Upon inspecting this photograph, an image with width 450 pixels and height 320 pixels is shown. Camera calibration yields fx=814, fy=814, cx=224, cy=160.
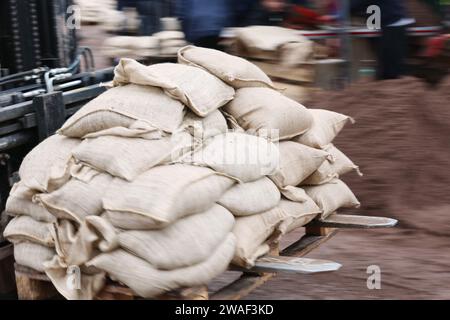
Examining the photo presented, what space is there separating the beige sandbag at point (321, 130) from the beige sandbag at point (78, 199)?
1337 millimetres

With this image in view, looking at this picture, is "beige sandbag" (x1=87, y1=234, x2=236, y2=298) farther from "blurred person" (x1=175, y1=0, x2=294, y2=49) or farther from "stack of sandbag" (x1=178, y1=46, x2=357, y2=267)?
"blurred person" (x1=175, y1=0, x2=294, y2=49)

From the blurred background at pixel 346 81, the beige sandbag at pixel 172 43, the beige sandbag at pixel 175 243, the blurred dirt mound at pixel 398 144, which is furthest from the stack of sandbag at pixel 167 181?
the beige sandbag at pixel 172 43

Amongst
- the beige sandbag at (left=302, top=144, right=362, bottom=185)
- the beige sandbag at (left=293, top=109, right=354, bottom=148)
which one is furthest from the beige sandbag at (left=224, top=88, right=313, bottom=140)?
the beige sandbag at (left=302, top=144, right=362, bottom=185)

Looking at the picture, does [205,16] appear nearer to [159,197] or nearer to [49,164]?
[49,164]

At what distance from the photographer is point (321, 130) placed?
4.55 metres

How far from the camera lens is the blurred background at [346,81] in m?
4.55

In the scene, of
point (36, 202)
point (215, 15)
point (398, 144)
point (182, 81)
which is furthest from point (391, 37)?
point (36, 202)

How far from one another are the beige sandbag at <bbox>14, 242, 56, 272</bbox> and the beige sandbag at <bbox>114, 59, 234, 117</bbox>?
86 centimetres

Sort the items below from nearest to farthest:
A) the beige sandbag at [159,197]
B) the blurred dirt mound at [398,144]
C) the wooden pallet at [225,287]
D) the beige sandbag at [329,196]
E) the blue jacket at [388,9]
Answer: the beige sandbag at [159,197] < the wooden pallet at [225,287] < the beige sandbag at [329,196] < the blurred dirt mound at [398,144] < the blue jacket at [388,9]

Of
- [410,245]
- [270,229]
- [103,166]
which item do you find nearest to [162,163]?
[103,166]

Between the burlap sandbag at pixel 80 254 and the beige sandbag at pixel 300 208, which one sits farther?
the beige sandbag at pixel 300 208

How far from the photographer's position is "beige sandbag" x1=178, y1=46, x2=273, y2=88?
4105 mm

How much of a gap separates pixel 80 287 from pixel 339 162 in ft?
5.99

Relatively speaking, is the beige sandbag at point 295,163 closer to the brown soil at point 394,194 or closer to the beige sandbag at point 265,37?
the brown soil at point 394,194
